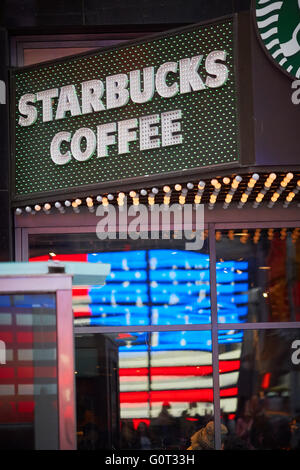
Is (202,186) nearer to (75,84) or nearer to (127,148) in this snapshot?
(127,148)

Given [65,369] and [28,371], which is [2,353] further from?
[65,369]

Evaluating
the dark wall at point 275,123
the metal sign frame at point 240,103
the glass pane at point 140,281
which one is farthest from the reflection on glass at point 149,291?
the dark wall at point 275,123

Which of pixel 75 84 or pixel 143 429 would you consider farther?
pixel 143 429

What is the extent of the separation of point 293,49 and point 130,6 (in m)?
2.79

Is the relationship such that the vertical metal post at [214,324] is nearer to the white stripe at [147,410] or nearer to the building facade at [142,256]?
the building facade at [142,256]

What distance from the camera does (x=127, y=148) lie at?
8.75 m

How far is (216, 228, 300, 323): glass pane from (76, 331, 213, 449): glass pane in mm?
582

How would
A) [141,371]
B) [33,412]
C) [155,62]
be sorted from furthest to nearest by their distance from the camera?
[141,371], [155,62], [33,412]

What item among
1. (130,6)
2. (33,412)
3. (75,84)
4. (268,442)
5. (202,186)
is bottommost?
(268,442)

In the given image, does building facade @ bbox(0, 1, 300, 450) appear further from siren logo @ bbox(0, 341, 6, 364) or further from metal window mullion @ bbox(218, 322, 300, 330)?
siren logo @ bbox(0, 341, 6, 364)

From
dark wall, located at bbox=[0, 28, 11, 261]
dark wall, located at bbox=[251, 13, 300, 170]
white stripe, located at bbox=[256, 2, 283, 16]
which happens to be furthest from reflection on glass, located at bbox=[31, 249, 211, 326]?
white stripe, located at bbox=[256, 2, 283, 16]

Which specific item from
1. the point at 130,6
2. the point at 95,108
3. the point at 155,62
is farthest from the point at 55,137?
the point at 130,6

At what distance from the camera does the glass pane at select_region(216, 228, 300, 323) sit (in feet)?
32.3

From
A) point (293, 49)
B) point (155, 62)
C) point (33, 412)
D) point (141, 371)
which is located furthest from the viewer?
point (141, 371)
